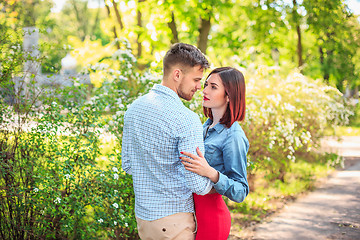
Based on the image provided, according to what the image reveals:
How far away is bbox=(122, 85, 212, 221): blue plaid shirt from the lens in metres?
2.16

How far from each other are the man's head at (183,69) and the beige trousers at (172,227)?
75cm

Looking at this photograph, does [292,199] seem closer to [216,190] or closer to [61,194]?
[61,194]

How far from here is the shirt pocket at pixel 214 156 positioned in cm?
261

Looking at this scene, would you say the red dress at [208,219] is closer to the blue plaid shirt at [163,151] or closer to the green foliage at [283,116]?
the blue plaid shirt at [163,151]

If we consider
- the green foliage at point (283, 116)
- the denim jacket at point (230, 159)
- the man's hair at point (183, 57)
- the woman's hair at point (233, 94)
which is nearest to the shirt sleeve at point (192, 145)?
the denim jacket at point (230, 159)

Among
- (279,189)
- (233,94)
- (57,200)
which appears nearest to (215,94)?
(233,94)

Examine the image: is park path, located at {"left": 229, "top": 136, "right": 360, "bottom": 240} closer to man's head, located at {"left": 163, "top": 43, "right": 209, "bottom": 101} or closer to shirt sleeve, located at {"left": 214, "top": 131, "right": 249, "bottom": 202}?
shirt sleeve, located at {"left": 214, "top": 131, "right": 249, "bottom": 202}

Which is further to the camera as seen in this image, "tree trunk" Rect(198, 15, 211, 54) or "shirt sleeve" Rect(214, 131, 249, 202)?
"tree trunk" Rect(198, 15, 211, 54)

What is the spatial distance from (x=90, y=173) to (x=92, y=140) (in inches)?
14.1

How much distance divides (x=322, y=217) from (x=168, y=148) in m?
4.89

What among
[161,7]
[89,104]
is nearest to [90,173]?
[89,104]

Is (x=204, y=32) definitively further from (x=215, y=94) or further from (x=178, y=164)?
(x=178, y=164)

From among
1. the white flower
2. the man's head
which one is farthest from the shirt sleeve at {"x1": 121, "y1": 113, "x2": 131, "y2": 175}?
the white flower

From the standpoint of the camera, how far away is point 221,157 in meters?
2.62
